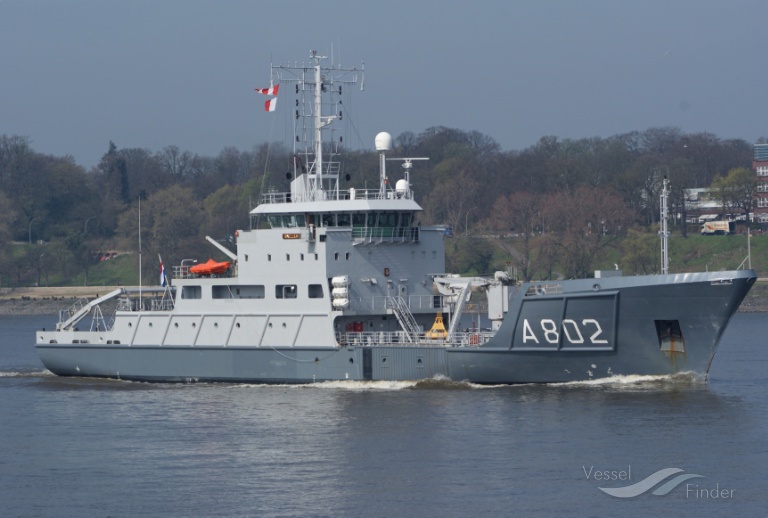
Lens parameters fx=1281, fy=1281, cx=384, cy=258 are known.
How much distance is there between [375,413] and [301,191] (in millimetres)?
8540

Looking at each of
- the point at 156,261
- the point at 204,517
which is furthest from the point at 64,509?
the point at 156,261

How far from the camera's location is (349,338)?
3559 centimetres

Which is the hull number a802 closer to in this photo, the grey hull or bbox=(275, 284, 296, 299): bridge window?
the grey hull

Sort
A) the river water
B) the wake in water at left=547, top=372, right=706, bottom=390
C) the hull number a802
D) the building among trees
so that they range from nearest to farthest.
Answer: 1. the river water
2. the hull number a802
3. the wake in water at left=547, top=372, right=706, bottom=390
4. the building among trees

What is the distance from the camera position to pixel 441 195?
274 ft

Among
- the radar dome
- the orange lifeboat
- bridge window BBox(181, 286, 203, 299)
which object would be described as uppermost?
the radar dome

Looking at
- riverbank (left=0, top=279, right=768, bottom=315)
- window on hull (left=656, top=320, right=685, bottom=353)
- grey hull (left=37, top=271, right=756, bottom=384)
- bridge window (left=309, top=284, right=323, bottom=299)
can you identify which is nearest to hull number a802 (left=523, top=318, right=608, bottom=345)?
grey hull (left=37, top=271, right=756, bottom=384)

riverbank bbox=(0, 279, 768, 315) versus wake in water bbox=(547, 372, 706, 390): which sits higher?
riverbank bbox=(0, 279, 768, 315)

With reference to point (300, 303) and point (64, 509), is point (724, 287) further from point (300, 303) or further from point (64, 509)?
point (64, 509)

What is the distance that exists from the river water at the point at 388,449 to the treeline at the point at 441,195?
41.5 meters

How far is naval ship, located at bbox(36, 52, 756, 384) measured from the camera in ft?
106

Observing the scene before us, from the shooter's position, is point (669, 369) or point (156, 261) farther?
point (156, 261)

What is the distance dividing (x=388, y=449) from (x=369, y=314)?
861 centimetres

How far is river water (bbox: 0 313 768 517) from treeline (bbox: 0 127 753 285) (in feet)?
136
